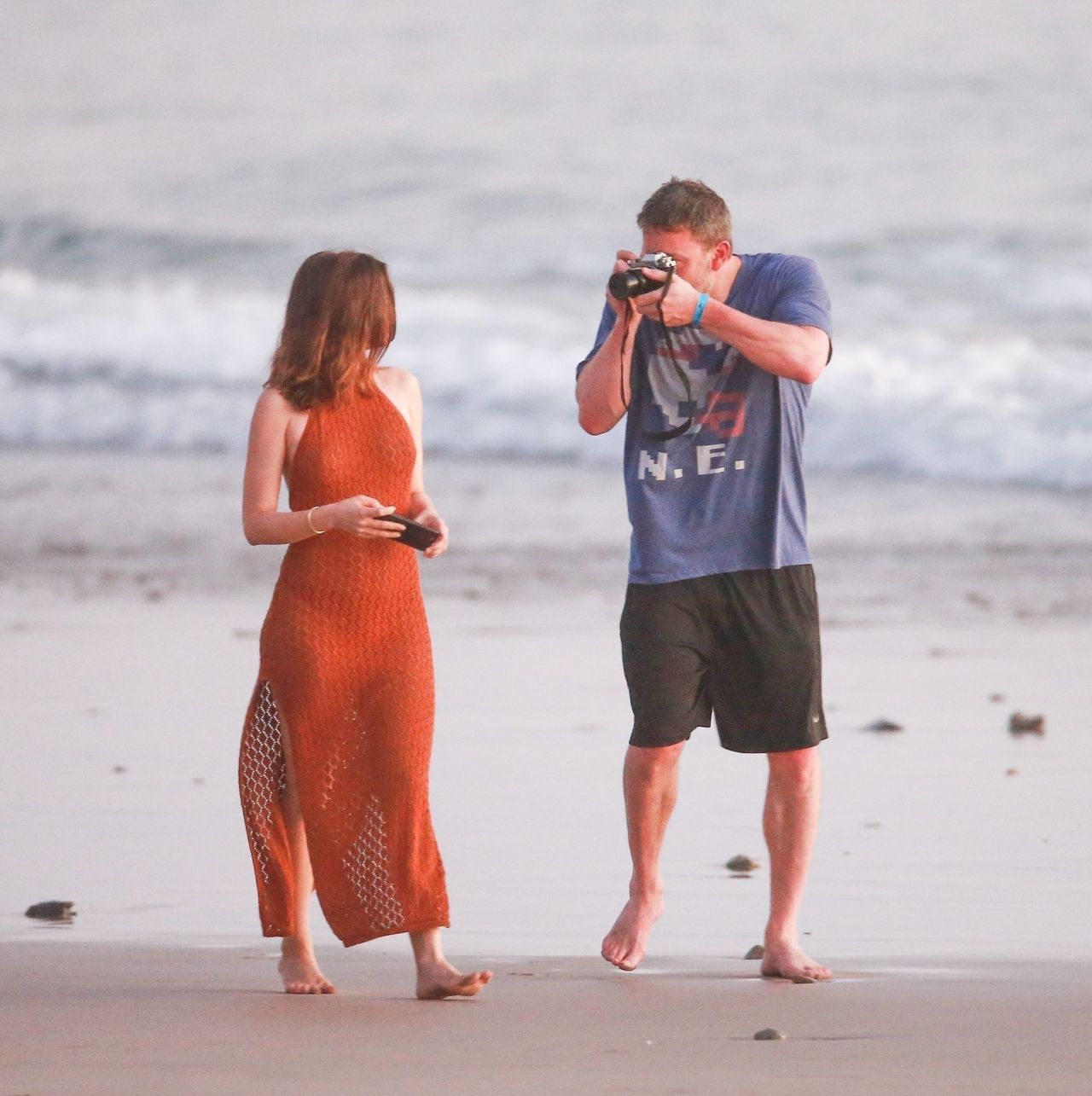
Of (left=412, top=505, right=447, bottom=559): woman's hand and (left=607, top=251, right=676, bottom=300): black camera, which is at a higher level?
(left=607, top=251, right=676, bottom=300): black camera

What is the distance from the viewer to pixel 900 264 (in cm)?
1780

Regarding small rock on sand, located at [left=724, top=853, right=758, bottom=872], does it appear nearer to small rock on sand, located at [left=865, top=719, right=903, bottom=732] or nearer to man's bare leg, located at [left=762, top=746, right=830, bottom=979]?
man's bare leg, located at [left=762, top=746, right=830, bottom=979]

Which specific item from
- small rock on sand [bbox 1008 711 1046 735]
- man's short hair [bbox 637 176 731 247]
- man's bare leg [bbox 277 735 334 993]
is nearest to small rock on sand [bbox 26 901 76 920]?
man's bare leg [bbox 277 735 334 993]

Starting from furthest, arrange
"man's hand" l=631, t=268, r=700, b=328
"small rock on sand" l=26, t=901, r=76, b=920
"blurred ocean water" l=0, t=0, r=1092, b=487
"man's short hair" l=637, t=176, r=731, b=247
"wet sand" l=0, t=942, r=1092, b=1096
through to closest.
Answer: "blurred ocean water" l=0, t=0, r=1092, b=487 → "small rock on sand" l=26, t=901, r=76, b=920 → "man's short hair" l=637, t=176, r=731, b=247 → "man's hand" l=631, t=268, r=700, b=328 → "wet sand" l=0, t=942, r=1092, b=1096

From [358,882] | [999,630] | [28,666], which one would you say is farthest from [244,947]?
[999,630]

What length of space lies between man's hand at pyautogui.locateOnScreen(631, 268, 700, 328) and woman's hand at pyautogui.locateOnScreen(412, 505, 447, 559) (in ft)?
1.86

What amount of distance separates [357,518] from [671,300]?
0.74 metres

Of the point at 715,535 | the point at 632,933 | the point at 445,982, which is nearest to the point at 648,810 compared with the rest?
the point at 632,933

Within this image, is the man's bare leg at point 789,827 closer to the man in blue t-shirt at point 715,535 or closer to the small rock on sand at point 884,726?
the man in blue t-shirt at point 715,535

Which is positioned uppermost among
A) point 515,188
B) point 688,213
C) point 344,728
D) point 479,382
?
point 515,188

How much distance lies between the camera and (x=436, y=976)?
11.7 ft

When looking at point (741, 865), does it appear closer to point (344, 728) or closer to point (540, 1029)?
point (344, 728)

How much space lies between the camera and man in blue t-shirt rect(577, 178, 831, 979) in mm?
3949

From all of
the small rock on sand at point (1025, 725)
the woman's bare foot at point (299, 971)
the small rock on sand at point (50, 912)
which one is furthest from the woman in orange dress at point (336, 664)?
the small rock on sand at point (1025, 725)
